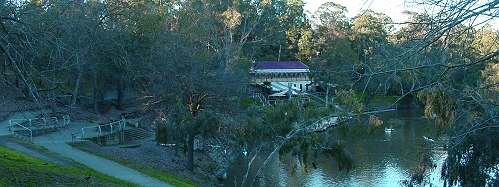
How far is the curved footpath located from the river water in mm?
5761

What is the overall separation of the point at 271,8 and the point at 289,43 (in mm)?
5712

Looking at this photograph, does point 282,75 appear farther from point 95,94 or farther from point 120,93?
point 95,94

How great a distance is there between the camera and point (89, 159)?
67.4 feet

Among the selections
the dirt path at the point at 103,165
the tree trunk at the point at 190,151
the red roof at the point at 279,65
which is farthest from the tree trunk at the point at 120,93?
the red roof at the point at 279,65

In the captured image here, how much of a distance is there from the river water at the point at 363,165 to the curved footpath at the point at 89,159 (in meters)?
5.76

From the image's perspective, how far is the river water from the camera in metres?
22.0

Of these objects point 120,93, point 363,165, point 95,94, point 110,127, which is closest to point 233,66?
point 120,93

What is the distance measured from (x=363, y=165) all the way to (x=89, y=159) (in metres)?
12.6

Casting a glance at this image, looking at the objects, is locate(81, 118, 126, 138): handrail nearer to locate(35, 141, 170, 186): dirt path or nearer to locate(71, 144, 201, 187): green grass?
locate(35, 141, 170, 186): dirt path

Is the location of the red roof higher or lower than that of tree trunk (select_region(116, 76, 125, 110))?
higher

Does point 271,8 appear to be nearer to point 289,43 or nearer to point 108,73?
point 289,43

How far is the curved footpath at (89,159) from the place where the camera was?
58.2ft

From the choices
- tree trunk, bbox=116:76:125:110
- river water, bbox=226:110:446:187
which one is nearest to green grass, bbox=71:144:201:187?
river water, bbox=226:110:446:187

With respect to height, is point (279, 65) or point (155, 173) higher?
point (279, 65)
